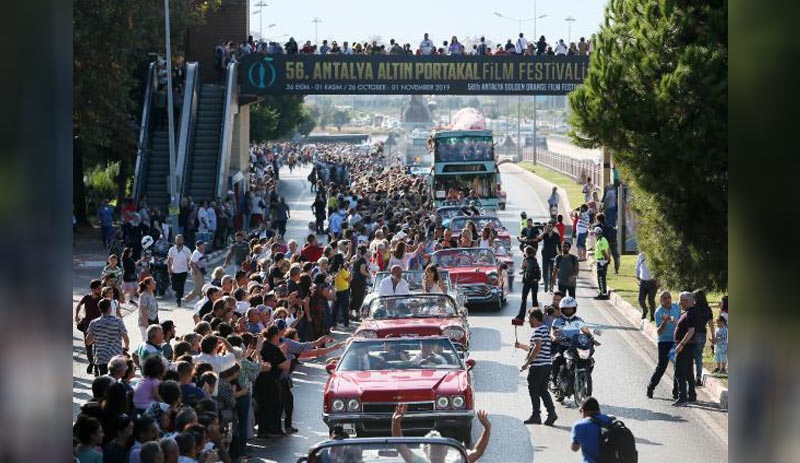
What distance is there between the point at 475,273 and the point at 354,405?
47.2 feet

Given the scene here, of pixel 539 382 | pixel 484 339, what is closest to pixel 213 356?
pixel 539 382

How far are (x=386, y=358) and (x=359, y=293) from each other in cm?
1186

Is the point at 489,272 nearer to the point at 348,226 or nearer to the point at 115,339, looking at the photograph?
the point at 348,226

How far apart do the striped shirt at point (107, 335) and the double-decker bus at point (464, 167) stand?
3879 centimetres

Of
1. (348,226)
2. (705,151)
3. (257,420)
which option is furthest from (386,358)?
(348,226)

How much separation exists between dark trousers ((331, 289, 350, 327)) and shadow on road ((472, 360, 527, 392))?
428 centimetres

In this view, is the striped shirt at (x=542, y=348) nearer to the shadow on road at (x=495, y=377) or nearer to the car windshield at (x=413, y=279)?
the shadow on road at (x=495, y=377)

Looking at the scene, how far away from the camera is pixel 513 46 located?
200ft

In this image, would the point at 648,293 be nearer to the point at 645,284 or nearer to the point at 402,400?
the point at 645,284

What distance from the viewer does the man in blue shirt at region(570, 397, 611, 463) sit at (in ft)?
32.0

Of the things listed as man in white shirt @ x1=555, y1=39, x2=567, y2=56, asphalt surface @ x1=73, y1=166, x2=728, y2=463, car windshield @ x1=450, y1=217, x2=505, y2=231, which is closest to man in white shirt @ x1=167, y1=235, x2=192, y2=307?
asphalt surface @ x1=73, y1=166, x2=728, y2=463

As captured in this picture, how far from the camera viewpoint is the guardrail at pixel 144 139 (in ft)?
151

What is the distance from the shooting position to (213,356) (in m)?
13.2

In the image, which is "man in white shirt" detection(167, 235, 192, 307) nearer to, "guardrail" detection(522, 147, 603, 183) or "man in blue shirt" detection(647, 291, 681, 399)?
"man in blue shirt" detection(647, 291, 681, 399)
